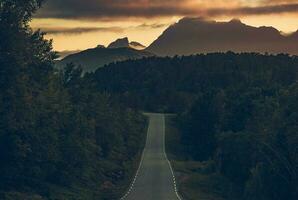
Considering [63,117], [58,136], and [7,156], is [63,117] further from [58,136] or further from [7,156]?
[7,156]

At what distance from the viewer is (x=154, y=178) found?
6669 centimetres

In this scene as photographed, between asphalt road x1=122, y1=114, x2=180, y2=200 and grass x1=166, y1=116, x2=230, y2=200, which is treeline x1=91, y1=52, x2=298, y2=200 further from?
asphalt road x1=122, y1=114, x2=180, y2=200

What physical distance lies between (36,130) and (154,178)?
16.3 meters

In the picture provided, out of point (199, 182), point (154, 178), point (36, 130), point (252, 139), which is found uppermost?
point (36, 130)

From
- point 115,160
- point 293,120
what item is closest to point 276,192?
point 293,120

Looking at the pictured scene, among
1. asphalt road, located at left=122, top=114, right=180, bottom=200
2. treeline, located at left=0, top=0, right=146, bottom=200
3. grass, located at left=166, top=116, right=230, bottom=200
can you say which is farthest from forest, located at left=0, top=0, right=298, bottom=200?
asphalt road, located at left=122, top=114, right=180, bottom=200

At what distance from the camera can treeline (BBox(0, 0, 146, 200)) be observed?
50.4 metres

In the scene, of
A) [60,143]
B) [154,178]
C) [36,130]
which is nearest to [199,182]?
[154,178]

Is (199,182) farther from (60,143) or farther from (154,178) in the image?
(60,143)

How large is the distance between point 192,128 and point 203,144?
3.08 m

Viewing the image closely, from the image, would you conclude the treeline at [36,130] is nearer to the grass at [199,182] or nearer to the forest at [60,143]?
the forest at [60,143]

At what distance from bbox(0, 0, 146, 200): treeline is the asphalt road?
1.51m

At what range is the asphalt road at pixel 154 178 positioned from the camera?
54.6m

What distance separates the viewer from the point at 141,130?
131m
